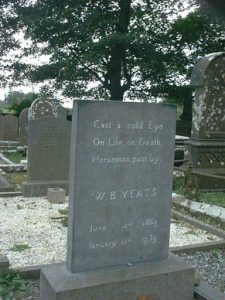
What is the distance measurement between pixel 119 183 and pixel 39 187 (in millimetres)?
5508

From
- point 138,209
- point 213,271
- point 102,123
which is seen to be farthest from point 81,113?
point 213,271

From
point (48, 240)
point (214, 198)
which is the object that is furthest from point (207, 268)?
point (214, 198)

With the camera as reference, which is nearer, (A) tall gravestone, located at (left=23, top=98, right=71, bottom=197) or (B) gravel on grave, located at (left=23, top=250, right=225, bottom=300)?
(B) gravel on grave, located at (left=23, top=250, right=225, bottom=300)

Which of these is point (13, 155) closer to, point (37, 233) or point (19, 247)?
point (37, 233)

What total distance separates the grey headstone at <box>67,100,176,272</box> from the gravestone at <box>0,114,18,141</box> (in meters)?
15.5

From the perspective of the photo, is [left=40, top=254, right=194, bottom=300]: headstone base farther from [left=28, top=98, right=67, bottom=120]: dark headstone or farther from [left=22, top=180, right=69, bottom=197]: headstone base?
[left=28, top=98, right=67, bottom=120]: dark headstone

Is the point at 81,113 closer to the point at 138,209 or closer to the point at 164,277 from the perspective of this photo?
the point at 138,209

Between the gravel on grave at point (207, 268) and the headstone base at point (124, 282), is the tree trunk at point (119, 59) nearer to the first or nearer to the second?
→ the gravel on grave at point (207, 268)

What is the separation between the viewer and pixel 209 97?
10.1 m

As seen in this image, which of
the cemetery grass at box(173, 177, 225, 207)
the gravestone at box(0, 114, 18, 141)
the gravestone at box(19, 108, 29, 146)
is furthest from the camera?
the gravestone at box(0, 114, 18, 141)

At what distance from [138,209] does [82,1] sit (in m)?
17.0

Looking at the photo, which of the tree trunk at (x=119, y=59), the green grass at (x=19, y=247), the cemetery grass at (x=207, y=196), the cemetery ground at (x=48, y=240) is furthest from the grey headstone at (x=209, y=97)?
the tree trunk at (x=119, y=59)

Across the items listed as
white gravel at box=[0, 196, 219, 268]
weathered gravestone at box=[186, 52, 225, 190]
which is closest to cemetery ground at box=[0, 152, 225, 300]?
white gravel at box=[0, 196, 219, 268]

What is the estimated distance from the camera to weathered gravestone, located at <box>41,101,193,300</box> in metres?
3.42
